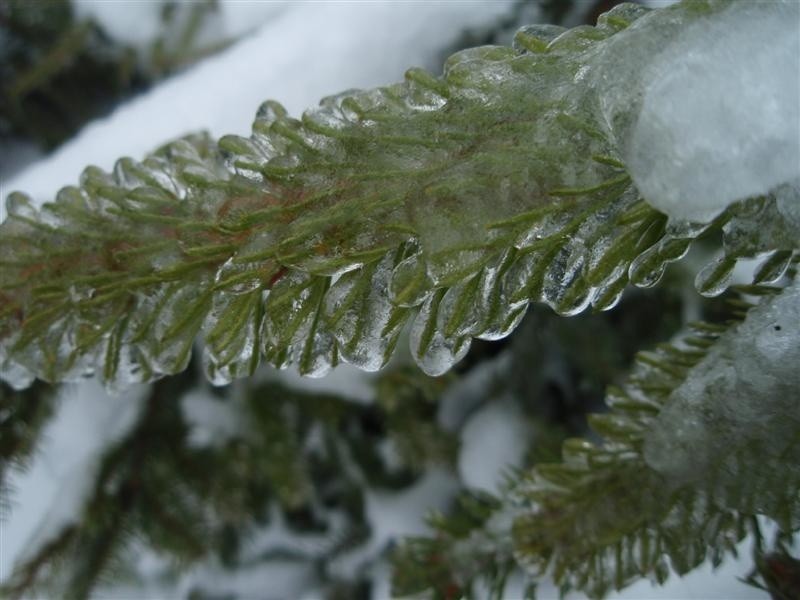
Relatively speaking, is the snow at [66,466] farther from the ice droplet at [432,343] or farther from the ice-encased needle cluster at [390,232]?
the ice droplet at [432,343]

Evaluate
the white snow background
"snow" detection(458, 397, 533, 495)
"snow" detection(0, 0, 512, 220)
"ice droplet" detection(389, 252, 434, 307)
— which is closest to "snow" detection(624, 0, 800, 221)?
"ice droplet" detection(389, 252, 434, 307)

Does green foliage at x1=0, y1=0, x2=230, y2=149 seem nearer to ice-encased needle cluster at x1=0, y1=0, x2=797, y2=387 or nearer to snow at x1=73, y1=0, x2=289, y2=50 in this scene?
snow at x1=73, y1=0, x2=289, y2=50

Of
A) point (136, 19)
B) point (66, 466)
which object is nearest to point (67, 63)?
point (136, 19)

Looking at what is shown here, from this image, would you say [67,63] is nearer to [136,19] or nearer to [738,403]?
[136,19]

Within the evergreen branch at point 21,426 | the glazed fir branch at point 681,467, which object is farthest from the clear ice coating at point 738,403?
the evergreen branch at point 21,426

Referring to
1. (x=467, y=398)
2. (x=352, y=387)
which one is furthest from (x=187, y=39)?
(x=467, y=398)

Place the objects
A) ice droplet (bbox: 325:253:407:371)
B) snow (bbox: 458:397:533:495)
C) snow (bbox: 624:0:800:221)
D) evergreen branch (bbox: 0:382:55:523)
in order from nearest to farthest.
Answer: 1. snow (bbox: 624:0:800:221)
2. ice droplet (bbox: 325:253:407:371)
3. evergreen branch (bbox: 0:382:55:523)
4. snow (bbox: 458:397:533:495)

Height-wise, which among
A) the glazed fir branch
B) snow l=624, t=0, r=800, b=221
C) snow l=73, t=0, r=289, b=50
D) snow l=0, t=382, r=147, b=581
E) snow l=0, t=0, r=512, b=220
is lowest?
snow l=0, t=382, r=147, b=581
